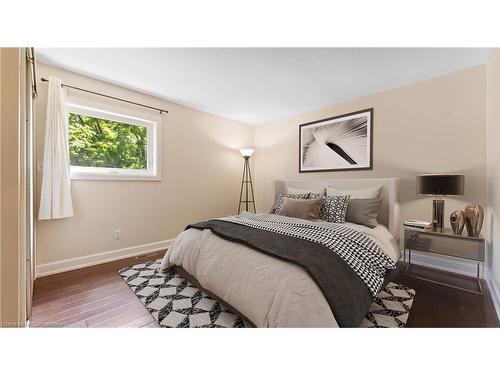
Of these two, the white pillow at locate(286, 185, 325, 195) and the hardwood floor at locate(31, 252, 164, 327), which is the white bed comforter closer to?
the hardwood floor at locate(31, 252, 164, 327)

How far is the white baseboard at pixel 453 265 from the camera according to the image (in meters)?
1.87

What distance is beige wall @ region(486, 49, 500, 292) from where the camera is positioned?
1.66 meters

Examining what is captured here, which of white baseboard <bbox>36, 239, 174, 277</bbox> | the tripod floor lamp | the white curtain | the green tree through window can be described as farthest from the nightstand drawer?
the white curtain

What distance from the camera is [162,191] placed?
308 cm

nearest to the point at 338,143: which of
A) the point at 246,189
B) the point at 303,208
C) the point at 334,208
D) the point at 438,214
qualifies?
the point at 334,208

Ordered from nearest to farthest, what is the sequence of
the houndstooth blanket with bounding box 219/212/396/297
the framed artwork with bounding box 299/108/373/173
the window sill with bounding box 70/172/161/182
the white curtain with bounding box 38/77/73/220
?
1. the houndstooth blanket with bounding box 219/212/396/297
2. the white curtain with bounding box 38/77/73/220
3. the window sill with bounding box 70/172/161/182
4. the framed artwork with bounding box 299/108/373/173

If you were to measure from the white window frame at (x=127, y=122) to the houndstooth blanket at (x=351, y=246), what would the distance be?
1860 millimetres

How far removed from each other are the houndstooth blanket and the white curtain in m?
2.01

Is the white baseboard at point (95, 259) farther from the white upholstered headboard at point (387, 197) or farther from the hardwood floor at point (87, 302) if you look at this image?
the white upholstered headboard at point (387, 197)

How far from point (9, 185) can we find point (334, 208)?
2.52 meters

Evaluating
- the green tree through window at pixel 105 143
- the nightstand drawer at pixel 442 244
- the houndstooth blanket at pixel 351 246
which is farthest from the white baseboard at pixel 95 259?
the nightstand drawer at pixel 442 244

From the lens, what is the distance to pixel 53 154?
2145mm
